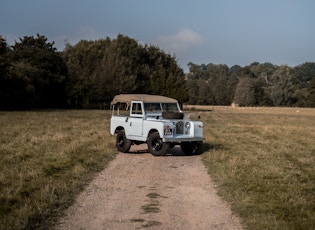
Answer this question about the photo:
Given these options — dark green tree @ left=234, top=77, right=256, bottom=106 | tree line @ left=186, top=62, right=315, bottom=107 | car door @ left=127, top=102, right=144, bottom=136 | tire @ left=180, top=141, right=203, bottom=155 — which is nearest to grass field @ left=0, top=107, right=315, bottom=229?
tire @ left=180, top=141, right=203, bottom=155

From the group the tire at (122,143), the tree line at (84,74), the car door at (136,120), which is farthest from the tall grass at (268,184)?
the tree line at (84,74)

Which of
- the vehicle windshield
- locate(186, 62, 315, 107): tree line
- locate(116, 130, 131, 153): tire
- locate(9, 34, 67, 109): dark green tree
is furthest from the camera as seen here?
locate(186, 62, 315, 107): tree line

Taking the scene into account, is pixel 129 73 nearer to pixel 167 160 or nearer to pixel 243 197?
pixel 167 160

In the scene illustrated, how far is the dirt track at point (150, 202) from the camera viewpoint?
24.2 feet

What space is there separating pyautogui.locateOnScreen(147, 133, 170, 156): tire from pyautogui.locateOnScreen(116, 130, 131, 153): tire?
4.42 ft

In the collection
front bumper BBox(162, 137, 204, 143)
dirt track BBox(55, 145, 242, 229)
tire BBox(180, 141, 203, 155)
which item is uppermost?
front bumper BBox(162, 137, 204, 143)

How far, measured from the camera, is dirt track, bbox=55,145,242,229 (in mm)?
7363

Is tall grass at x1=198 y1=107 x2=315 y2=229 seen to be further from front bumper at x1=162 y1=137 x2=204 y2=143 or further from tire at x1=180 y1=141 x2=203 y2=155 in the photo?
front bumper at x1=162 y1=137 x2=204 y2=143

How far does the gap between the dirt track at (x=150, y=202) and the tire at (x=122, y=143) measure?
3.95m

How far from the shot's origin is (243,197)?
30.7ft

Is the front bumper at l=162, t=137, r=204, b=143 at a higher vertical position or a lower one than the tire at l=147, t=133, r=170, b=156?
higher

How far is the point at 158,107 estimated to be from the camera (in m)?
18.4

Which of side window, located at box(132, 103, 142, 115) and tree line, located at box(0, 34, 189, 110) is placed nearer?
side window, located at box(132, 103, 142, 115)

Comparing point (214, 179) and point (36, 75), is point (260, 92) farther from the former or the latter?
point (214, 179)
